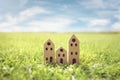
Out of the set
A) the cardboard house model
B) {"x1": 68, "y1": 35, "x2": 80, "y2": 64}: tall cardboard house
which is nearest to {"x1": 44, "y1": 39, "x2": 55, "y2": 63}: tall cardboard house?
the cardboard house model

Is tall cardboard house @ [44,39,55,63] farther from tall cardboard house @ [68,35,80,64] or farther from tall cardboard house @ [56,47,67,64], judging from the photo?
tall cardboard house @ [68,35,80,64]

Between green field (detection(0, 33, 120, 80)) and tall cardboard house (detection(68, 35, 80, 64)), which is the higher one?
tall cardboard house (detection(68, 35, 80, 64))

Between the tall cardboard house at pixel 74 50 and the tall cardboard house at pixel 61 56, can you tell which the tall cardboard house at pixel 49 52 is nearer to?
the tall cardboard house at pixel 61 56

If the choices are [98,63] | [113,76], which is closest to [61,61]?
[98,63]

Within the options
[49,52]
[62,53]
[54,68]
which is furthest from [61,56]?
[54,68]

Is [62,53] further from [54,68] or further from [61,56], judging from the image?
[54,68]

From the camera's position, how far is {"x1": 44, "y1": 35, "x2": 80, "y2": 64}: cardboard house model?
3.89 m

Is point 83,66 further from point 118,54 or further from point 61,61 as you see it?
point 118,54

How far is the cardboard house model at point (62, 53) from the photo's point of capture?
A: 12.8 feet

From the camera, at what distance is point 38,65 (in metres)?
3.66

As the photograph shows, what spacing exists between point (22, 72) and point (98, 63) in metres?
1.02

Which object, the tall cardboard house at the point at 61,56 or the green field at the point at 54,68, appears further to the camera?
the tall cardboard house at the point at 61,56

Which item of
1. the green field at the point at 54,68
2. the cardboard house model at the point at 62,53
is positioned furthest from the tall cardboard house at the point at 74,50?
the green field at the point at 54,68

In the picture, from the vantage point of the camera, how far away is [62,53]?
3.91 meters
